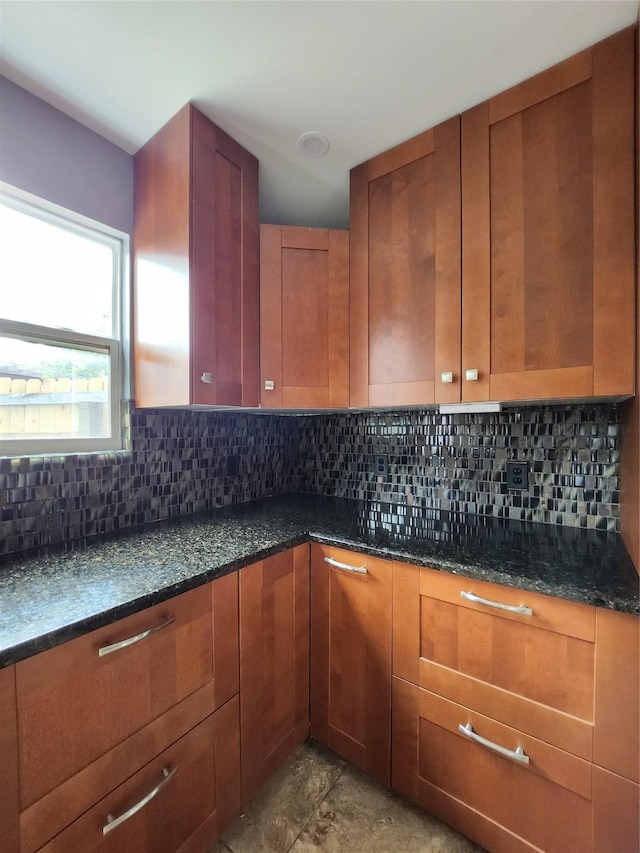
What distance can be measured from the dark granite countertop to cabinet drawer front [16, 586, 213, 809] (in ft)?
0.17

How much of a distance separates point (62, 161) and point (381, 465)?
1.77 m

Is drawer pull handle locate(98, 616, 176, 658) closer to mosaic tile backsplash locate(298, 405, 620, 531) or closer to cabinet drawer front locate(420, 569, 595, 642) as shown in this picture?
cabinet drawer front locate(420, 569, 595, 642)

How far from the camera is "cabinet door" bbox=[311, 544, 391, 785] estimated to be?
1.18m

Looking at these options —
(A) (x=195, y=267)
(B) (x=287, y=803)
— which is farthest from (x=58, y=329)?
(B) (x=287, y=803)

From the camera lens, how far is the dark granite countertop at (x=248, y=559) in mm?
782

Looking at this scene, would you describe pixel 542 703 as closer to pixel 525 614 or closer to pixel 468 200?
pixel 525 614

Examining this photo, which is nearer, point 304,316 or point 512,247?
point 512,247

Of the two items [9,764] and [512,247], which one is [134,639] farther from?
[512,247]

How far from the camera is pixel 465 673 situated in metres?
1.04

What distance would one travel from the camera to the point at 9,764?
65 cm

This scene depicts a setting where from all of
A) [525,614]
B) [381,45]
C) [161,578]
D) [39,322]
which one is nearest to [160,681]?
[161,578]

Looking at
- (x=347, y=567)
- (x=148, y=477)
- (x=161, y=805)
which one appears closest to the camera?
(x=161, y=805)

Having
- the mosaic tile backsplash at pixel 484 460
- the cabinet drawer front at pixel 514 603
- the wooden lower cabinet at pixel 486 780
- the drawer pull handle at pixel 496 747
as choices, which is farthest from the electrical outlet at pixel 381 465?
the drawer pull handle at pixel 496 747

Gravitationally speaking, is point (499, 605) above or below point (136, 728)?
above
